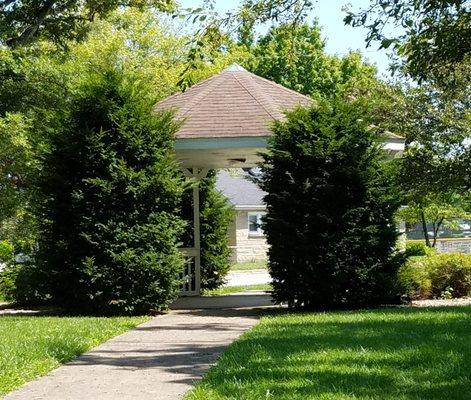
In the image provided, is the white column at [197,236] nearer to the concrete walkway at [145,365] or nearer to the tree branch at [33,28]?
the concrete walkway at [145,365]

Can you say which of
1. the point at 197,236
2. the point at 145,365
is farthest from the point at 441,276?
the point at 145,365

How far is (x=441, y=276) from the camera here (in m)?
16.7

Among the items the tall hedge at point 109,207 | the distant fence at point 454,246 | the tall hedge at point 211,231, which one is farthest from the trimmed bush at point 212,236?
the distant fence at point 454,246

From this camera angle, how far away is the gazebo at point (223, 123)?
613 inches

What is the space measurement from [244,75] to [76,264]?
701 cm

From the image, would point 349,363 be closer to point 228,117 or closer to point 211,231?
point 228,117

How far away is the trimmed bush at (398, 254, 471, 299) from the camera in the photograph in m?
16.3

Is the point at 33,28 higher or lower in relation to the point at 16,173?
higher

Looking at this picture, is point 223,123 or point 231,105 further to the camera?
point 231,105

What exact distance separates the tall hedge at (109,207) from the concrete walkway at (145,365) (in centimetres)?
128

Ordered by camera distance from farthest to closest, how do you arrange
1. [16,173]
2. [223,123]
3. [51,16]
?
[51,16] < [16,173] < [223,123]

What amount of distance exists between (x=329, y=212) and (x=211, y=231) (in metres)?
6.40

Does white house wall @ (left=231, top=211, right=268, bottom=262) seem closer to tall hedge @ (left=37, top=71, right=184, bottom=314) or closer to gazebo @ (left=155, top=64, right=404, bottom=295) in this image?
gazebo @ (left=155, top=64, right=404, bottom=295)

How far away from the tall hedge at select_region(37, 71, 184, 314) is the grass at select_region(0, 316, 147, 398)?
77 cm
